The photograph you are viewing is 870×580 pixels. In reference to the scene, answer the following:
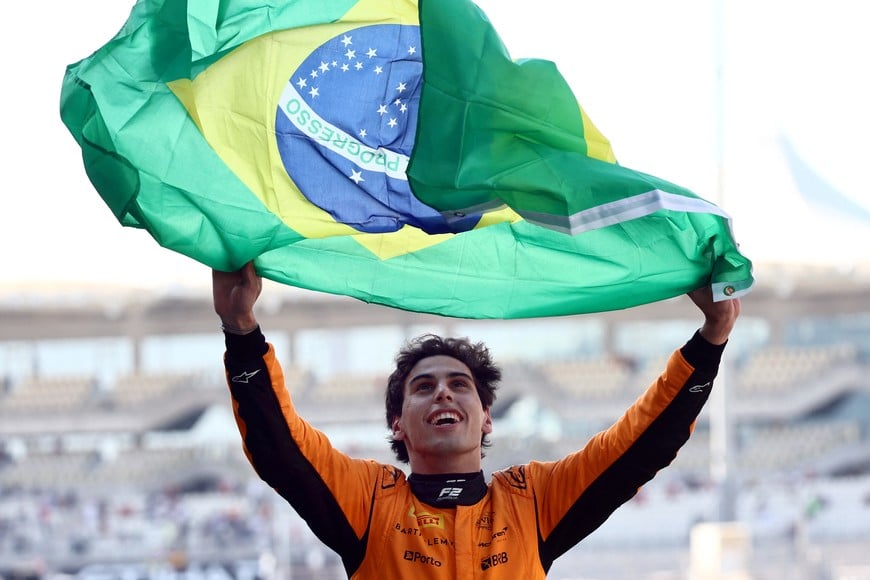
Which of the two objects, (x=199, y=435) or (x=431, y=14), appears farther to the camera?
(x=199, y=435)

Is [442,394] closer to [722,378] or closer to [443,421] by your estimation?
[443,421]

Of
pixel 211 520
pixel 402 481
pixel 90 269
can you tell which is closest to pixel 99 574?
pixel 211 520

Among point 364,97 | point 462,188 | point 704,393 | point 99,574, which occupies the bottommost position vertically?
point 99,574

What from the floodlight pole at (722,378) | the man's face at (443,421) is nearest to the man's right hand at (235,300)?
the man's face at (443,421)

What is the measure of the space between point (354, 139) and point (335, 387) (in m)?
29.0

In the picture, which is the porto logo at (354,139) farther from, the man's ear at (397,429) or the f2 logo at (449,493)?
the f2 logo at (449,493)

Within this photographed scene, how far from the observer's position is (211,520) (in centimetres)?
2052

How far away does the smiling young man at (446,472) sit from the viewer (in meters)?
3.02

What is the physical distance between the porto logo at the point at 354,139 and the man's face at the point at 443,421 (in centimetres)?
38

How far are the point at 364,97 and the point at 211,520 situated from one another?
17.9 meters

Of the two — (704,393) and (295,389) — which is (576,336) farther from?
(704,393)

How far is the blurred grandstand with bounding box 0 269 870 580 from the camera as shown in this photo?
2677 cm

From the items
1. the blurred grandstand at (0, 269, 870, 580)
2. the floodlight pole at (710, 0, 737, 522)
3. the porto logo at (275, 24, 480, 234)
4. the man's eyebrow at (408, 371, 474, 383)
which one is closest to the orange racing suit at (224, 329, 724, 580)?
the man's eyebrow at (408, 371, 474, 383)

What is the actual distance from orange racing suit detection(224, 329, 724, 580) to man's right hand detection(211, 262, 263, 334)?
3cm
